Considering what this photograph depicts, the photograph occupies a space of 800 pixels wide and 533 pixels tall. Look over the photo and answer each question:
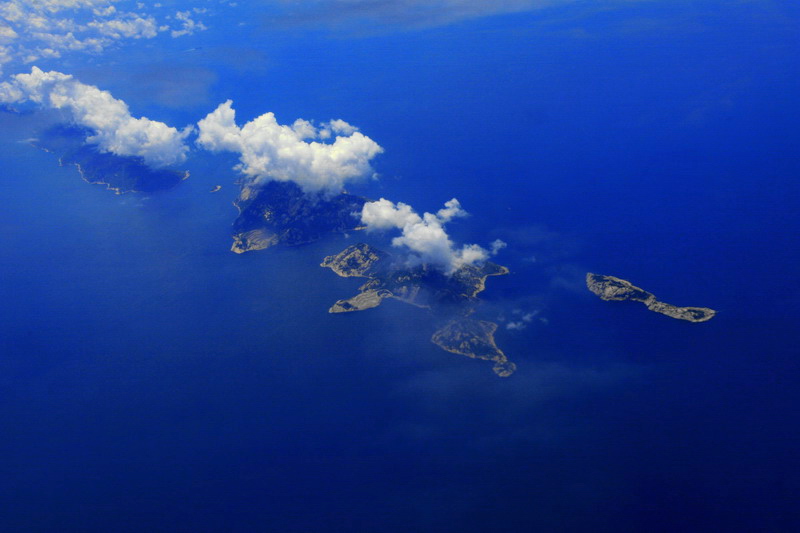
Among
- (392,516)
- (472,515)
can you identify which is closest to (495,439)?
(472,515)

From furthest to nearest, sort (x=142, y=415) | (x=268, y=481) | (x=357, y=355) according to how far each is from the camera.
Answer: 1. (x=357, y=355)
2. (x=142, y=415)
3. (x=268, y=481)

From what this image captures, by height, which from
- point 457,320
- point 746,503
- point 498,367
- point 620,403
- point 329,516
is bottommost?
point 329,516

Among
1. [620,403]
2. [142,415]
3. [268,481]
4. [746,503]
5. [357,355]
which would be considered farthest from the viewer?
[357,355]

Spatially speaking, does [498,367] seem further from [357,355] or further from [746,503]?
[746,503]

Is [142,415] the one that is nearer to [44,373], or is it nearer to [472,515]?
[44,373]

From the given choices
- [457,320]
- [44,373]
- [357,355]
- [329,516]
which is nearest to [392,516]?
[329,516]

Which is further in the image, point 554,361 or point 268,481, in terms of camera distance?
point 554,361

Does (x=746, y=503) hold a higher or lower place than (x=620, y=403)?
lower

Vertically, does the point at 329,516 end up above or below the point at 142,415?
below

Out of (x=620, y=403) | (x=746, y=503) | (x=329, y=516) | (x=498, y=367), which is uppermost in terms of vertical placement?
(x=498, y=367)
